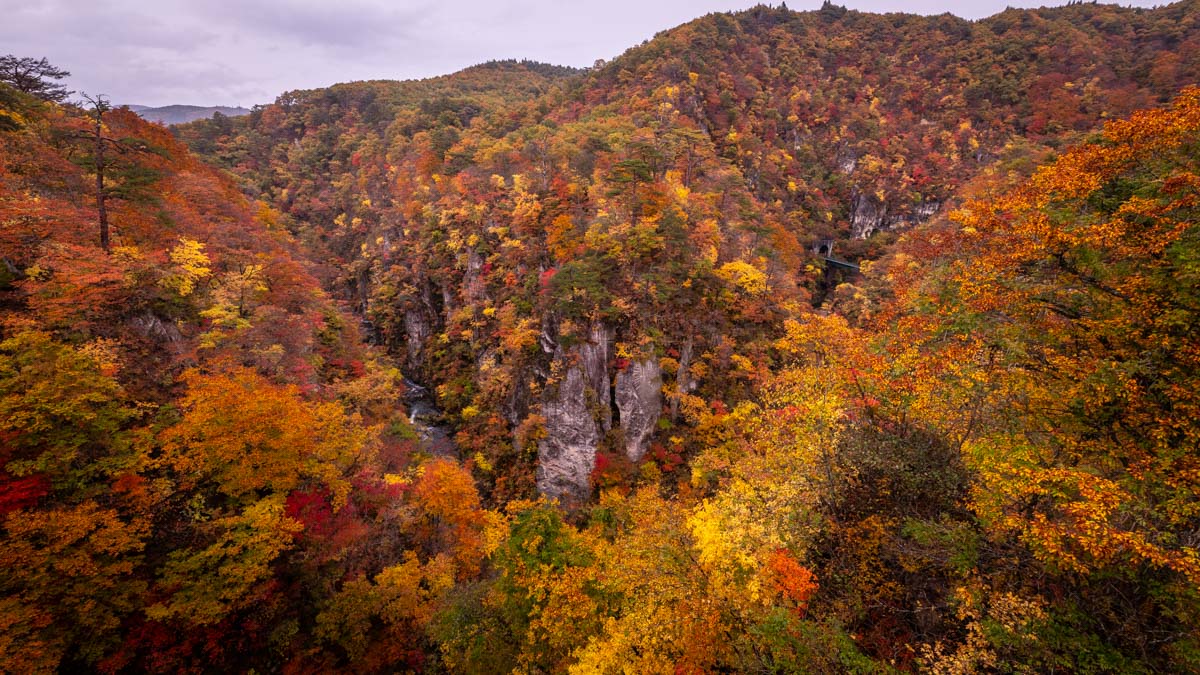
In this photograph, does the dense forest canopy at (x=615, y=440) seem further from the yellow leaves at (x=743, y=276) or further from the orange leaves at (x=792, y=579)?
the yellow leaves at (x=743, y=276)

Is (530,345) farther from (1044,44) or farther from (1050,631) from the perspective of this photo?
(1044,44)

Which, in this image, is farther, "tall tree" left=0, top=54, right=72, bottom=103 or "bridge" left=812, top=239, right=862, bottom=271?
"bridge" left=812, top=239, right=862, bottom=271

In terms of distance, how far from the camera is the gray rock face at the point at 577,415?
3209 cm

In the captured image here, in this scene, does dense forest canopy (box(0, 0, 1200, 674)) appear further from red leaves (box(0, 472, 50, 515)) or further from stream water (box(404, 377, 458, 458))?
stream water (box(404, 377, 458, 458))

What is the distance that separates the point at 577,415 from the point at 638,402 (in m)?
4.82

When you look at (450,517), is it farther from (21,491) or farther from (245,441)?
(21,491)

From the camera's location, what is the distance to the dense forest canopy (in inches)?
375

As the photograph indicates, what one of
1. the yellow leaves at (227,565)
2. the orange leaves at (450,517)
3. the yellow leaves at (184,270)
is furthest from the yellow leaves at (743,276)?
the yellow leaves at (184,270)

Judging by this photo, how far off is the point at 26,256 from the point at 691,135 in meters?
47.4

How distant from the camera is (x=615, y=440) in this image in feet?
106

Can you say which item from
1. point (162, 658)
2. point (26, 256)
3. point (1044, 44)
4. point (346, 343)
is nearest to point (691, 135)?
point (346, 343)

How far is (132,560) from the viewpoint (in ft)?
43.0

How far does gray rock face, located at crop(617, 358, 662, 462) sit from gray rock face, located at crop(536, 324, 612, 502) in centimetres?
150

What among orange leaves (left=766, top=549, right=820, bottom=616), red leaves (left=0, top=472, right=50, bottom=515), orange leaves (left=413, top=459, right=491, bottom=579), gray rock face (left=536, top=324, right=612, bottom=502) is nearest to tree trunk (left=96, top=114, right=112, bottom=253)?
red leaves (left=0, top=472, right=50, bottom=515)
